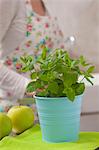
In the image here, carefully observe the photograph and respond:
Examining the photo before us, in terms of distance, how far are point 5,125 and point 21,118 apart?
4cm

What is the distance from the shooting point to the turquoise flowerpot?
28.7 inches

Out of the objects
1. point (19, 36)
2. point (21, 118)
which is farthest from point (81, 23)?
point (21, 118)

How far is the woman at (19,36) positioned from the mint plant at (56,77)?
0.53m

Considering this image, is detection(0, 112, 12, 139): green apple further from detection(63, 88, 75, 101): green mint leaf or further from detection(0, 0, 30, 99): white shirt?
detection(0, 0, 30, 99): white shirt

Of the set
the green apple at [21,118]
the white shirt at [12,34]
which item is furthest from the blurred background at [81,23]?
the green apple at [21,118]

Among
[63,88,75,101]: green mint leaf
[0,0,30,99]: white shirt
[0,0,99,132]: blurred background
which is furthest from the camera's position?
[0,0,99,132]: blurred background

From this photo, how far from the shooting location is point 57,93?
728 mm

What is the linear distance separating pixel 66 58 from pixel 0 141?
217 millimetres

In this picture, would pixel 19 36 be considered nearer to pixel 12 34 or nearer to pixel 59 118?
pixel 12 34

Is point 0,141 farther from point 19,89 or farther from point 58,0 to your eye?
point 58,0

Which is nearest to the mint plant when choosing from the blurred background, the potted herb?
the potted herb

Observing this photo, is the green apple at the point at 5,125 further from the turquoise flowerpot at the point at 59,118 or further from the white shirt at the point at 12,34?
the white shirt at the point at 12,34

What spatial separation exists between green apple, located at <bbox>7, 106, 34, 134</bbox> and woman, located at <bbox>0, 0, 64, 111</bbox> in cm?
43

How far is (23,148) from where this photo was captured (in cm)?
70
